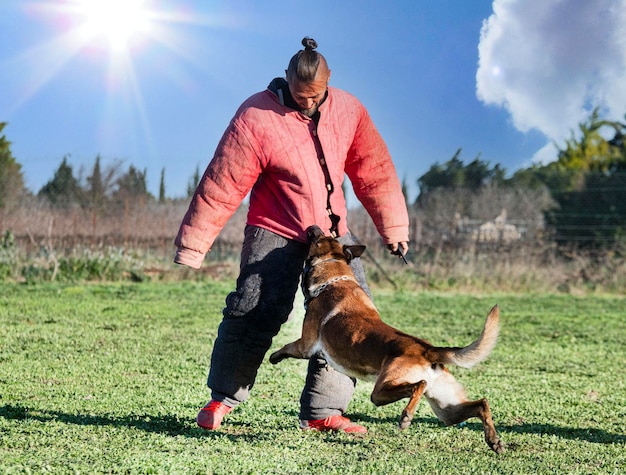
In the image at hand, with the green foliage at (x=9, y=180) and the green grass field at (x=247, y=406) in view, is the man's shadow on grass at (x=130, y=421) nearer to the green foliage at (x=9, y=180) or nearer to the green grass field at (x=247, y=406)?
the green grass field at (x=247, y=406)

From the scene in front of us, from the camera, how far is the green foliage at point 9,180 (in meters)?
13.6

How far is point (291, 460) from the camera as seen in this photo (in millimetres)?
Answer: 3219

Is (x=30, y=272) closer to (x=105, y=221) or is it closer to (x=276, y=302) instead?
(x=105, y=221)

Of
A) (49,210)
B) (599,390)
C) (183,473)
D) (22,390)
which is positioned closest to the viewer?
(183,473)

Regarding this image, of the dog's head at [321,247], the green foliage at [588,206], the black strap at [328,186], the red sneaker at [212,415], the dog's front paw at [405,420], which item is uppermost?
the green foliage at [588,206]

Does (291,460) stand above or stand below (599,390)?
below

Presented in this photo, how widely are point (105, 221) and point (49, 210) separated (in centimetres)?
95

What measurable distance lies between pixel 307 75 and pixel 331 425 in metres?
1.70

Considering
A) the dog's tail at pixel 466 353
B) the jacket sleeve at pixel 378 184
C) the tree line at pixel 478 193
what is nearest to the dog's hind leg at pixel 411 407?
the dog's tail at pixel 466 353

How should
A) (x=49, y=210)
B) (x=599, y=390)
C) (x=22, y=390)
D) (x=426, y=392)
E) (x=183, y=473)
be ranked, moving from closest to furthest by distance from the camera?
1. (x=183, y=473)
2. (x=426, y=392)
3. (x=22, y=390)
4. (x=599, y=390)
5. (x=49, y=210)

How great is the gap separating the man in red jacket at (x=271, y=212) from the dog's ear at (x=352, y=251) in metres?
0.13

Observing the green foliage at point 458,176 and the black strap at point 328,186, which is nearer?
the black strap at point 328,186

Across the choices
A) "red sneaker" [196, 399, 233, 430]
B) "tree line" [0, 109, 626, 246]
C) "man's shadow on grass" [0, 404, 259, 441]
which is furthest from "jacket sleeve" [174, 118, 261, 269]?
"tree line" [0, 109, 626, 246]

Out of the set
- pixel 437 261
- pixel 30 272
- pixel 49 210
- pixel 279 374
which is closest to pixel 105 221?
pixel 49 210
